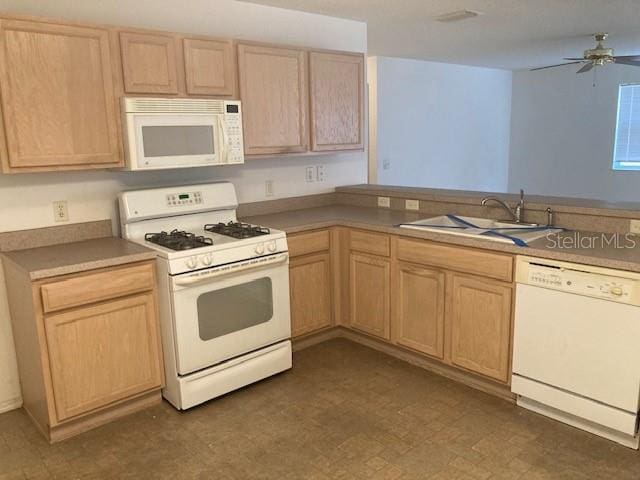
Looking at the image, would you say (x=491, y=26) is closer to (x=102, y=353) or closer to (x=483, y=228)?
(x=483, y=228)

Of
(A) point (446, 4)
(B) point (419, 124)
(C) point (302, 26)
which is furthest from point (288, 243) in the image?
(B) point (419, 124)

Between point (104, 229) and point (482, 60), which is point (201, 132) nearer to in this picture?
point (104, 229)

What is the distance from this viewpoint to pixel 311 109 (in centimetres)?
357

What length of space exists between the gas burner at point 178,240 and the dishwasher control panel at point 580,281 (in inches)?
64.8

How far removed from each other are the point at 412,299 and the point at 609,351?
1123 millimetres

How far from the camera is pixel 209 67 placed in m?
2.98

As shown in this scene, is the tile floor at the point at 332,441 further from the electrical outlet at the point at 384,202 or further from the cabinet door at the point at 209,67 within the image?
the cabinet door at the point at 209,67

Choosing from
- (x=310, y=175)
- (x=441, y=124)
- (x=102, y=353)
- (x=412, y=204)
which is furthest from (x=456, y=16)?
(x=102, y=353)

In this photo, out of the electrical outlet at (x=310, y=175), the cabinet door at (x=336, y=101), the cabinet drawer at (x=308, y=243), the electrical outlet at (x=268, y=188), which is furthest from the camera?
the electrical outlet at (x=310, y=175)

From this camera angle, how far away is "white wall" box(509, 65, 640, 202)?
274 inches

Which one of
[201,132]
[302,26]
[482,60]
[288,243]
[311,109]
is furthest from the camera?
[482,60]

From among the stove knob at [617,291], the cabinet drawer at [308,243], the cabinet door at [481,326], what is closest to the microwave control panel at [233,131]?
the cabinet drawer at [308,243]

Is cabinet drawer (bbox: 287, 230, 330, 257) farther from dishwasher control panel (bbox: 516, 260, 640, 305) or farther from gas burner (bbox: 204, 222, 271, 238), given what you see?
dishwasher control panel (bbox: 516, 260, 640, 305)

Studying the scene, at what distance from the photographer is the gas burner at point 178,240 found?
268 centimetres
